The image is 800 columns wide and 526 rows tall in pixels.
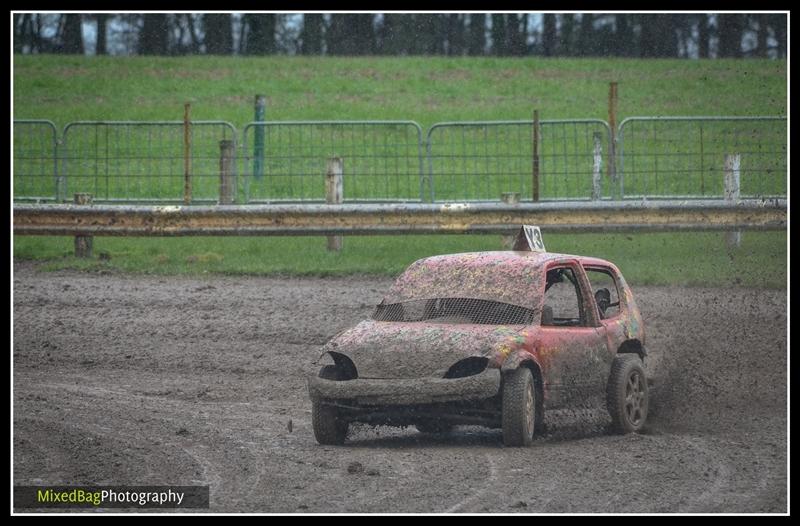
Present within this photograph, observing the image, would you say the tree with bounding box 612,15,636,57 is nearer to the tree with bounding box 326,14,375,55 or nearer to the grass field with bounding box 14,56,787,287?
the grass field with bounding box 14,56,787,287

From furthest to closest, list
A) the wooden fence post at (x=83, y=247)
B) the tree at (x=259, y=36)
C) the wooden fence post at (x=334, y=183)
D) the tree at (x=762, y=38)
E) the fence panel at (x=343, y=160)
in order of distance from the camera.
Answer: the tree at (x=259, y=36)
the tree at (x=762, y=38)
the fence panel at (x=343, y=160)
the wooden fence post at (x=83, y=247)
the wooden fence post at (x=334, y=183)

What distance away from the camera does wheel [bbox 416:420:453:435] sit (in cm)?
880

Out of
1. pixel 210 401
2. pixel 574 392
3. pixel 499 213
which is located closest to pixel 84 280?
pixel 499 213

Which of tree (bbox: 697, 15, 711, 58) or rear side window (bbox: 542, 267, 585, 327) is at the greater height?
tree (bbox: 697, 15, 711, 58)

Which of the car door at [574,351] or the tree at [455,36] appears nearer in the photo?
the car door at [574,351]

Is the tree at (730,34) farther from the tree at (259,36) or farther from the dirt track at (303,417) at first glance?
the dirt track at (303,417)

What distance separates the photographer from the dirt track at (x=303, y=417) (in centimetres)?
743

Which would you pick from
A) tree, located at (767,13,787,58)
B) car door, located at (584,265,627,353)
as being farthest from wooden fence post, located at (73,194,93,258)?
tree, located at (767,13,787,58)

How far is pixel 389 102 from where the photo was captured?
3350 cm

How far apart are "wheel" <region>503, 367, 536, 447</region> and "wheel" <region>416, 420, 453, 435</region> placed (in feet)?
1.48

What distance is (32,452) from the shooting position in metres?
8.38

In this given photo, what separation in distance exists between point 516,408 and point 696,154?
10.3 meters

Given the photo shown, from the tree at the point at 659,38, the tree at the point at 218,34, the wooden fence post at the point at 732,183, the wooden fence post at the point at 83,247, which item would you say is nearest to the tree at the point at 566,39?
the tree at the point at 659,38

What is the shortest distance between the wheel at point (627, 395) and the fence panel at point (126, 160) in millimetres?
9421
